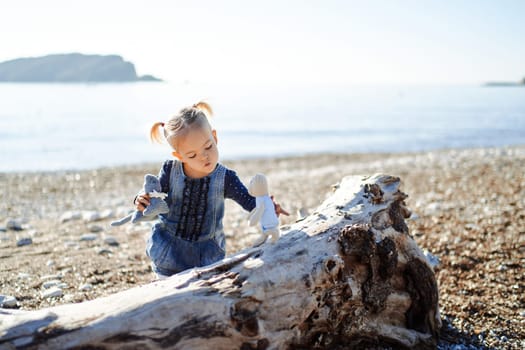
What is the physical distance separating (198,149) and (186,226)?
0.68 m

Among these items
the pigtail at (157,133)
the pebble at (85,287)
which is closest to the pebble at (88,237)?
the pebble at (85,287)

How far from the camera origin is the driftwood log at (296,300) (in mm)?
2570

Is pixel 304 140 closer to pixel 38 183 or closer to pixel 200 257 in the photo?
pixel 38 183

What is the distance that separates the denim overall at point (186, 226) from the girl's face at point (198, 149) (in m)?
0.18

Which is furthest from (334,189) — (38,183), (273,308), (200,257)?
(38,183)

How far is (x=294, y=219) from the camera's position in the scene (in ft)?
27.7

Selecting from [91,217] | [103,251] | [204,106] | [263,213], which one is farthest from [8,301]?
[91,217]

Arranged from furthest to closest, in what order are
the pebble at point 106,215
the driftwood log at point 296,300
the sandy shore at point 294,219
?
1. the pebble at point 106,215
2. the sandy shore at point 294,219
3. the driftwood log at point 296,300

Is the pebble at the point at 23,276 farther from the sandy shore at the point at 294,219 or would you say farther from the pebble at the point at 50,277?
the pebble at the point at 50,277

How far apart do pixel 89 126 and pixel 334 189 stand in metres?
31.0

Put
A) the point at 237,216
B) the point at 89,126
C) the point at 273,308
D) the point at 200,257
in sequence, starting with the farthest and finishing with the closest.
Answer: the point at 89,126, the point at 237,216, the point at 200,257, the point at 273,308

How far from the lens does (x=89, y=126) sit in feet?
106

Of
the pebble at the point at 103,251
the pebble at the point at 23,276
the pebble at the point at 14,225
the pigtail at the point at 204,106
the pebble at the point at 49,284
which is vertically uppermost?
the pigtail at the point at 204,106

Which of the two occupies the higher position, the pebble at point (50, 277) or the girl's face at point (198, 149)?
the girl's face at point (198, 149)
